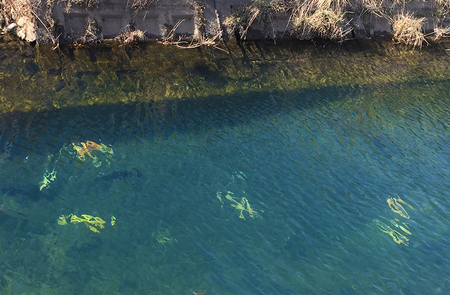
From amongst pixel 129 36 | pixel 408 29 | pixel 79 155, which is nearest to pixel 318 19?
pixel 408 29

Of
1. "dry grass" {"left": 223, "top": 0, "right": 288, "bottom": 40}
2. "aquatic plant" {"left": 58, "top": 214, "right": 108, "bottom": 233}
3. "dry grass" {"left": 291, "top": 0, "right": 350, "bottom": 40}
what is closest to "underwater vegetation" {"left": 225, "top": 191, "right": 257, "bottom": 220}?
"aquatic plant" {"left": 58, "top": 214, "right": 108, "bottom": 233}

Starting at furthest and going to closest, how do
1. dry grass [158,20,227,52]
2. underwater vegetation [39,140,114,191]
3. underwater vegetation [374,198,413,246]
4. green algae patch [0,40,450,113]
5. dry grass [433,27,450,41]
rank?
dry grass [433,27,450,41], dry grass [158,20,227,52], green algae patch [0,40,450,113], underwater vegetation [39,140,114,191], underwater vegetation [374,198,413,246]

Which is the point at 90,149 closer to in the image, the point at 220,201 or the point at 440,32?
the point at 220,201

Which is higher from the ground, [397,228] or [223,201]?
[397,228]

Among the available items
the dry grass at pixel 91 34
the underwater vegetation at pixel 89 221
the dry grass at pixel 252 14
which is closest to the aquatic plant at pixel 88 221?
the underwater vegetation at pixel 89 221

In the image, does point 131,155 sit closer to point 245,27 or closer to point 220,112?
point 220,112

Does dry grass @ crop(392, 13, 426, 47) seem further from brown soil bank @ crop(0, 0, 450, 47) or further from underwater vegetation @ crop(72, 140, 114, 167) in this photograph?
underwater vegetation @ crop(72, 140, 114, 167)

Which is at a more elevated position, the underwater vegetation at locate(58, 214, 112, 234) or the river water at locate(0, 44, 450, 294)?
the river water at locate(0, 44, 450, 294)
